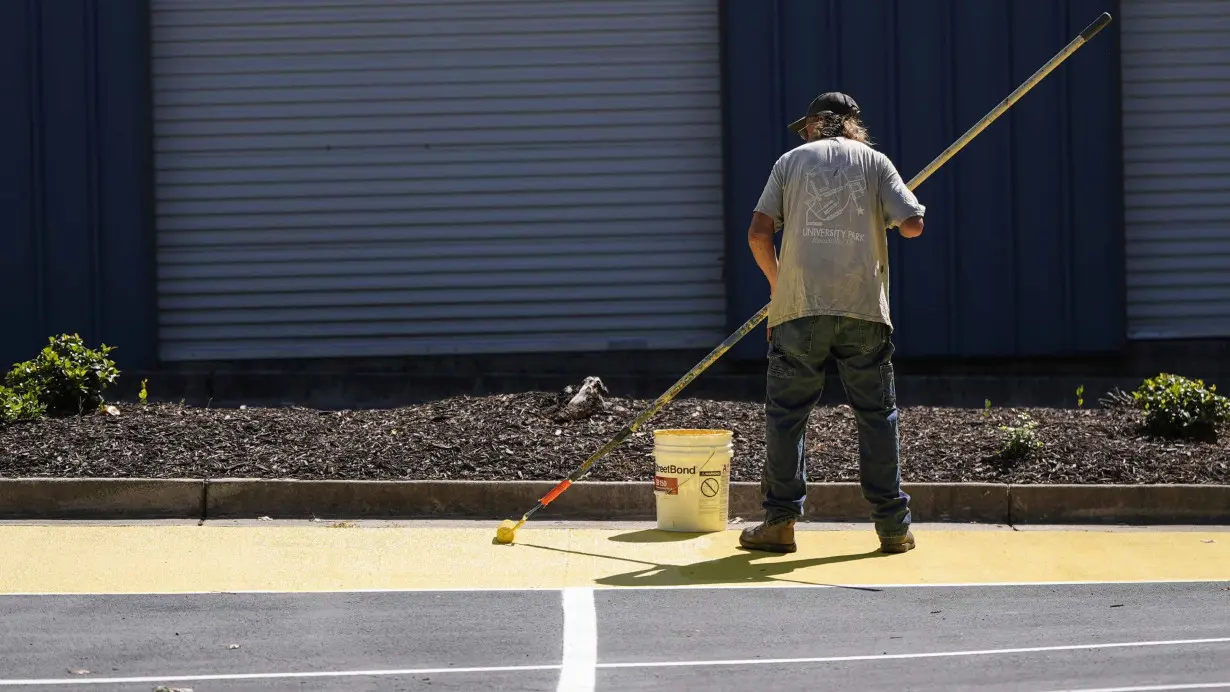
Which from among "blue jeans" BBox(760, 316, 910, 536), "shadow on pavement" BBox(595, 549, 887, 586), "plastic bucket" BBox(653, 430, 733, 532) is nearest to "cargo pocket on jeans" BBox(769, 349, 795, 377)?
"blue jeans" BBox(760, 316, 910, 536)

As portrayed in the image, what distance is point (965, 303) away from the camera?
14.6m

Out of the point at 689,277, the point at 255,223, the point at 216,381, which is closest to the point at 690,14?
the point at 689,277

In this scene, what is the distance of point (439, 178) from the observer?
49.0 ft

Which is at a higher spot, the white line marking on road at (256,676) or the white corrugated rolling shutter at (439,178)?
the white corrugated rolling shutter at (439,178)

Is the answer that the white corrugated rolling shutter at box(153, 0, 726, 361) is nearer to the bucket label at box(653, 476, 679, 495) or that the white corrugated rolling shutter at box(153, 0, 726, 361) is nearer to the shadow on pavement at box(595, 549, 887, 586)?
the bucket label at box(653, 476, 679, 495)

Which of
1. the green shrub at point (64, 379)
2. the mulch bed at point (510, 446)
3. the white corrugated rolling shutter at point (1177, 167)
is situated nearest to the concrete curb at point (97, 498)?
the mulch bed at point (510, 446)

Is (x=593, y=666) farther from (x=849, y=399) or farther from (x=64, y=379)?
(x=64, y=379)

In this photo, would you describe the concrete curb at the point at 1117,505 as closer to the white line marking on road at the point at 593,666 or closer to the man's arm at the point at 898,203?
the man's arm at the point at 898,203

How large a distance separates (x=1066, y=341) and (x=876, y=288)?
8.01 meters

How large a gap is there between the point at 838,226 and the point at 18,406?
5.68 meters

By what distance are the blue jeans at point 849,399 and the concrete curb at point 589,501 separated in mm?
1210

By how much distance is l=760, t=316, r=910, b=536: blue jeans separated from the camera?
23.9ft

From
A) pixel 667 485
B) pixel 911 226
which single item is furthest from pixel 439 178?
pixel 911 226

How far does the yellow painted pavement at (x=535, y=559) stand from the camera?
693 cm
